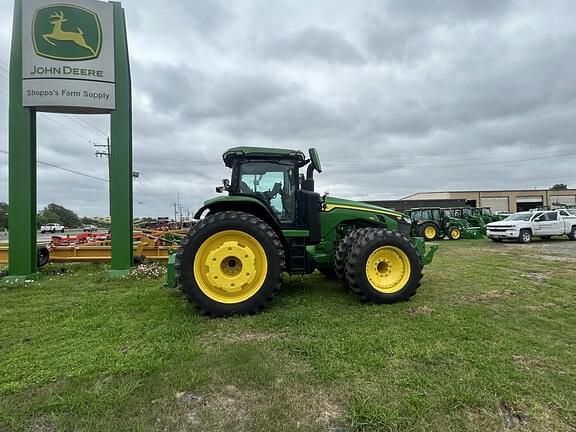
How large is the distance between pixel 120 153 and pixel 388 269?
6.02 m

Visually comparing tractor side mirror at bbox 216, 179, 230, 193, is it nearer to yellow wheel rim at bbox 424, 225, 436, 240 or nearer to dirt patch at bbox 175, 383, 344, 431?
dirt patch at bbox 175, 383, 344, 431

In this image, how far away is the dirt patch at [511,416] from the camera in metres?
2.02

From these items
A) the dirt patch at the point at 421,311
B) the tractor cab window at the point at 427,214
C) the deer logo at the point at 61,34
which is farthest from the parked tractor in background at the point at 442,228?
the deer logo at the point at 61,34

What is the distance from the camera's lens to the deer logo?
6.61 meters

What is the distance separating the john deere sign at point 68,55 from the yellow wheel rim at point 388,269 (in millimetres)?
6306

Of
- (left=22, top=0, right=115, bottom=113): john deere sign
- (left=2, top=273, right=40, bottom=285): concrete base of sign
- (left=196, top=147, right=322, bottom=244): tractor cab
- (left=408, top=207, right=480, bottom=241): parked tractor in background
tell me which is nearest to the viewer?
(left=196, top=147, right=322, bottom=244): tractor cab

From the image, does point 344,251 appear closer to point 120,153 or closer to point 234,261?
point 234,261

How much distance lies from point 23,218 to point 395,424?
25.8 ft

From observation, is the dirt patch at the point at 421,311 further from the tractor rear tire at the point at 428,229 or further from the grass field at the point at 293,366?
the tractor rear tire at the point at 428,229

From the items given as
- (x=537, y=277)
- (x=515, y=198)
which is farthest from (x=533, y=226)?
(x=515, y=198)

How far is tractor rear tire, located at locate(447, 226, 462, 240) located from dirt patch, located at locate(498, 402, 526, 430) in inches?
703

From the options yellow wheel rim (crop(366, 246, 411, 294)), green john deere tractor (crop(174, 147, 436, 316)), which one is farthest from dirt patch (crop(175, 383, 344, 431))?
yellow wheel rim (crop(366, 246, 411, 294))

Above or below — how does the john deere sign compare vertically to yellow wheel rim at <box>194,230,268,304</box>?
above

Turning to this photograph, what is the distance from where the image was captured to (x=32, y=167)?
679cm
